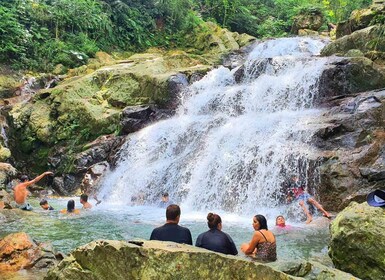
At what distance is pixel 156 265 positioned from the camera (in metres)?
4.21

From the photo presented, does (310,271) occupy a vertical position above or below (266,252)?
above

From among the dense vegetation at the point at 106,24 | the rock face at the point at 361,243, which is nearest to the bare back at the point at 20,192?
the rock face at the point at 361,243

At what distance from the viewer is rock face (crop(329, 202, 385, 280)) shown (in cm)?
567

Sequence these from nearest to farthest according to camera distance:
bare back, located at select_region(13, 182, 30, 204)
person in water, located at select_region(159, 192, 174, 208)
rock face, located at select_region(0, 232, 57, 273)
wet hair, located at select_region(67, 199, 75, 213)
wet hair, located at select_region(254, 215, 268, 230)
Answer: rock face, located at select_region(0, 232, 57, 273), wet hair, located at select_region(254, 215, 268, 230), wet hair, located at select_region(67, 199, 75, 213), bare back, located at select_region(13, 182, 30, 204), person in water, located at select_region(159, 192, 174, 208)

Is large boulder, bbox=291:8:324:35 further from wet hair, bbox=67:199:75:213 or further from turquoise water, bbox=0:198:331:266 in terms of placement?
wet hair, bbox=67:199:75:213

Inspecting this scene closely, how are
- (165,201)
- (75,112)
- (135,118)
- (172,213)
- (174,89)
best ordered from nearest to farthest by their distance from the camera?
(172,213) < (165,201) < (135,118) < (174,89) < (75,112)

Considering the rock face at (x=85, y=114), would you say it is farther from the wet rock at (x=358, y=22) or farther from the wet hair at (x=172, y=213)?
the wet hair at (x=172, y=213)

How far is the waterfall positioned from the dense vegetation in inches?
411

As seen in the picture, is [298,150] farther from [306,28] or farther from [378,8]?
[306,28]

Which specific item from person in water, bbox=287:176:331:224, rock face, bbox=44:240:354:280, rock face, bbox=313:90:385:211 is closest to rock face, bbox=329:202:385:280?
rock face, bbox=44:240:354:280

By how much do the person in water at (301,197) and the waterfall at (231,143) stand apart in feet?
1.01

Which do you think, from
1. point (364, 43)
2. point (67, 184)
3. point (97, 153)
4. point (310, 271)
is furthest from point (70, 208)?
point (364, 43)

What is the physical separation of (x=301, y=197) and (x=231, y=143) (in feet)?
13.9

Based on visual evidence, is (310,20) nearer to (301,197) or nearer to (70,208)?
(301,197)
